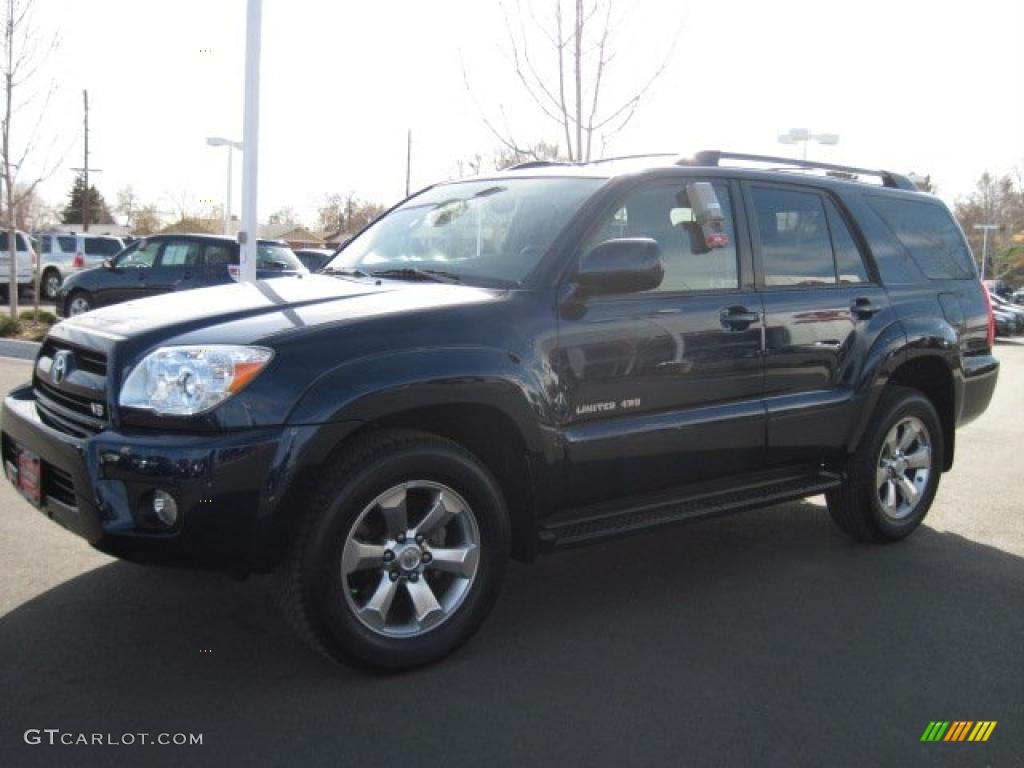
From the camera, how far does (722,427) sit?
4391 millimetres

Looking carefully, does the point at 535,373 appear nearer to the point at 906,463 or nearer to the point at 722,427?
the point at 722,427

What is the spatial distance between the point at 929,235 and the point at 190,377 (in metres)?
4.26

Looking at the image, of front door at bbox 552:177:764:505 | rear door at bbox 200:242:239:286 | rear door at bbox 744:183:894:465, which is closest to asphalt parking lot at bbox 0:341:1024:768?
front door at bbox 552:177:764:505

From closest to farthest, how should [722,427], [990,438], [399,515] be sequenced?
[399,515] → [722,427] → [990,438]

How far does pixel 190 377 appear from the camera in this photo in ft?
10.6

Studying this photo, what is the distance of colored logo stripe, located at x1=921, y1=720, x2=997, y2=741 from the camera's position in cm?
319

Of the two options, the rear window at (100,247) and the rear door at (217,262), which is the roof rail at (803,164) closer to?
the rear door at (217,262)

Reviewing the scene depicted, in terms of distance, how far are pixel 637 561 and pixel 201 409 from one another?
252 cm

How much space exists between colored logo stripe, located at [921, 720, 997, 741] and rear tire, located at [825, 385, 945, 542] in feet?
6.41

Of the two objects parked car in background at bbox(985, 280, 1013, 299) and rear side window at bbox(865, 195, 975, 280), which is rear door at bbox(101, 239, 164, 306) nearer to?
rear side window at bbox(865, 195, 975, 280)

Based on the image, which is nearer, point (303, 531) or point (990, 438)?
point (303, 531)

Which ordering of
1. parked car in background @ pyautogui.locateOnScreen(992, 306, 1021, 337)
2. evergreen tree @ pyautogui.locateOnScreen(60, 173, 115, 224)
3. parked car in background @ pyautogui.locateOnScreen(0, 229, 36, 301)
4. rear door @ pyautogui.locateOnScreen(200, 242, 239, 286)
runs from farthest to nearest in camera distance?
evergreen tree @ pyautogui.locateOnScreen(60, 173, 115, 224)
parked car in background @ pyautogui.locateOnScreen(992, 306, 1021, 337)
parked car in background @ pyautogui.locateOnScreen(0, 229, 36, 301)
rear door @ pyautogui.locateOnScreen(200, 242, 239, 286)

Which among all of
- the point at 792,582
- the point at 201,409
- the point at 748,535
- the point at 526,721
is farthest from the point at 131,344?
the point at 748,535

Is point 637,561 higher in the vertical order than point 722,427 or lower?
lower
